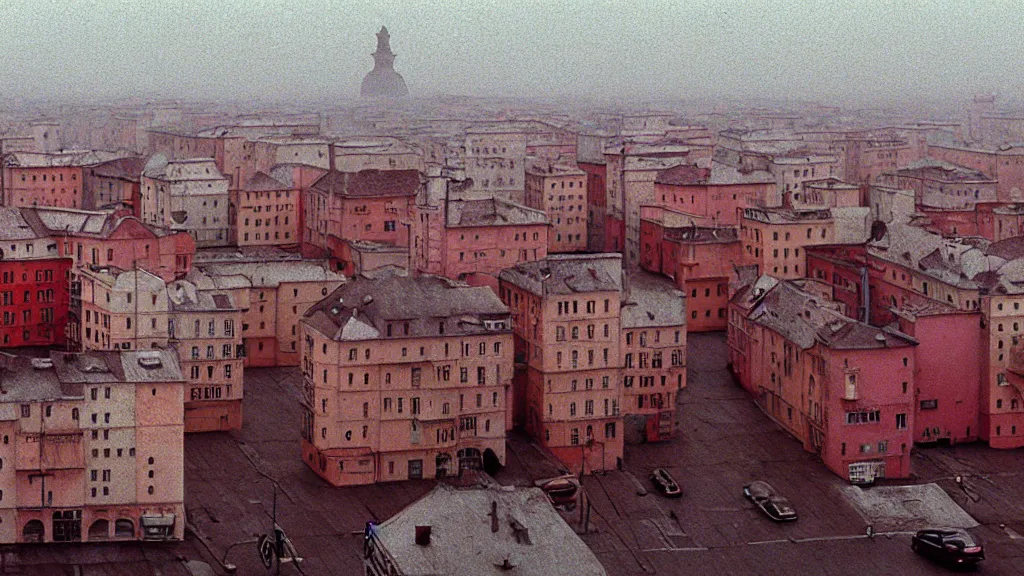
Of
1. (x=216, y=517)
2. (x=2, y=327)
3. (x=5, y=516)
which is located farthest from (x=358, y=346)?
(x=2, y=327)

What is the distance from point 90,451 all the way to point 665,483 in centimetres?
1898

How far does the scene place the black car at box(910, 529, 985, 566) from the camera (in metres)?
54.4

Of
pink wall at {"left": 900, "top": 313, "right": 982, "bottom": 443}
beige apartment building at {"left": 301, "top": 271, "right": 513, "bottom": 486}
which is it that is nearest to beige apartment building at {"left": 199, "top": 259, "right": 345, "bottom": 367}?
beige apartment building at {"left": 301, "top": 271, "right": 513, "bottom": 486}

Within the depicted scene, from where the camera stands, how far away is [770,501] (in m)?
59.1

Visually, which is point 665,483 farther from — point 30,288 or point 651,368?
point 30,288

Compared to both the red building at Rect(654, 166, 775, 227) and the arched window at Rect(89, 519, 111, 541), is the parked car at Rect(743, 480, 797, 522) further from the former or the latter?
the red building at Rect(654, 166, 775, 227)

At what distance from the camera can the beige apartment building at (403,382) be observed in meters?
59.0

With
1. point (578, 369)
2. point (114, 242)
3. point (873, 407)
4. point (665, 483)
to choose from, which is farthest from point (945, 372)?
point (114, 242)

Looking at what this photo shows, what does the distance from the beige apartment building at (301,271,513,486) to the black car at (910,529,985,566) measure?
14277 mm

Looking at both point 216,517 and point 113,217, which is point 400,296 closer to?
point 216,517

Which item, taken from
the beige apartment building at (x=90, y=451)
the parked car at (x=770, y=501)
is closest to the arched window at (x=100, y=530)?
the beige apartment building at (x=90, y=451)

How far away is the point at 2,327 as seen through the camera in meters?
71.8

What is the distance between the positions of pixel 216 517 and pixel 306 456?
234 inches

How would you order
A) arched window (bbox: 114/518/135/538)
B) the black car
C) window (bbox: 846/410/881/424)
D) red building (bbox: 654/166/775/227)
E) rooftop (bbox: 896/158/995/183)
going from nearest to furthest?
arched window (bbox: 114/518/135/538)
the black car
window (bbox: 846/410/881/424)
red building (bbox: 654/166/775/227)
rooftop (bbox: 896/158/995/183)
